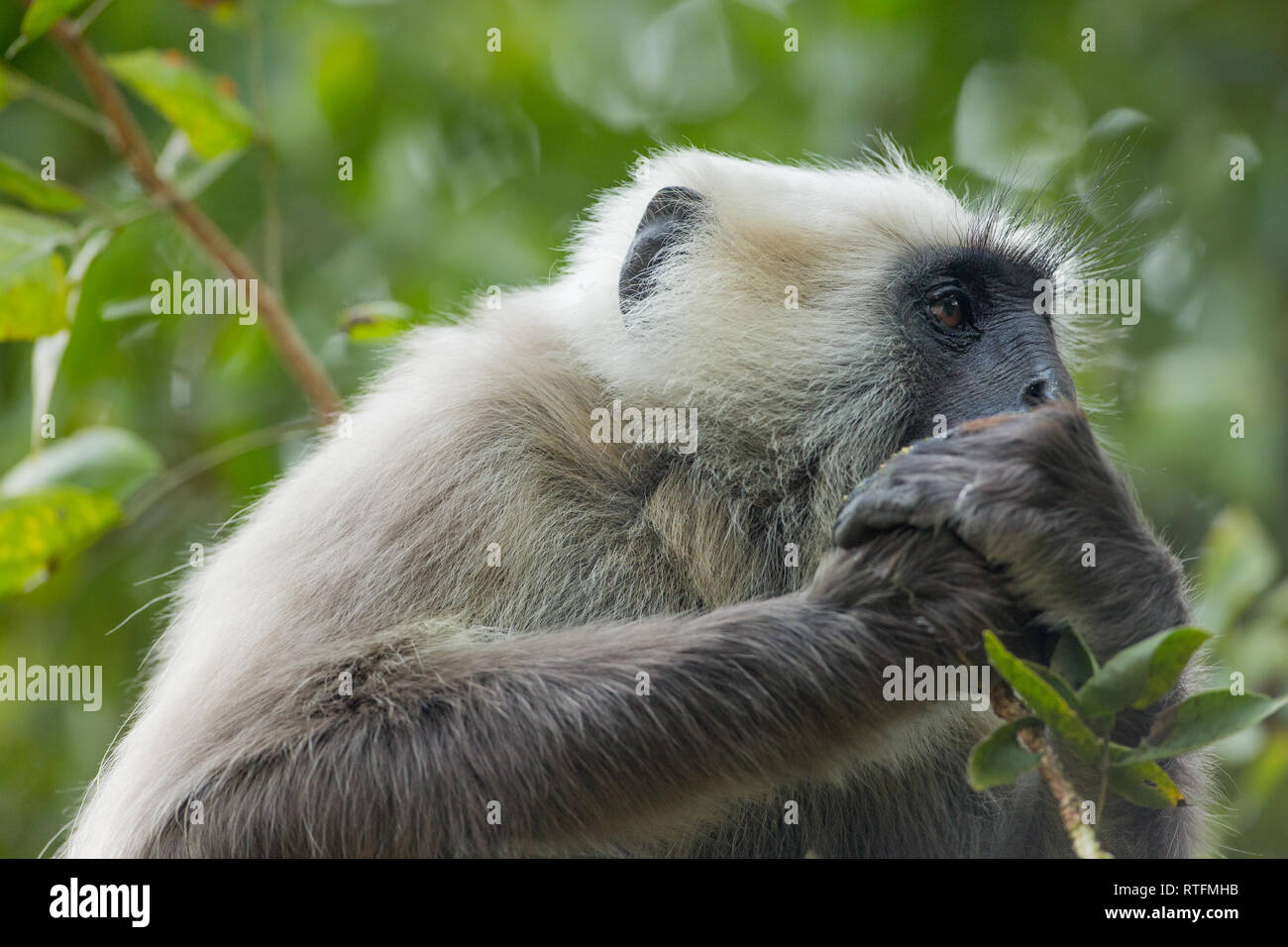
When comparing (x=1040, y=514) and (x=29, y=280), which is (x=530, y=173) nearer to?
(x=29, y=280)

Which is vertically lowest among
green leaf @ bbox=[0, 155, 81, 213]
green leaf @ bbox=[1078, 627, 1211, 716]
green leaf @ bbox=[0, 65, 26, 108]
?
green leaf @ bbox=[1078, 627, 1211, 716]

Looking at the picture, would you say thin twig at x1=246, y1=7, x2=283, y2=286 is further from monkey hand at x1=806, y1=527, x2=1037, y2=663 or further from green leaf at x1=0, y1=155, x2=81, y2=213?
monkey hand at x1=806, y1=527, x2=1037, y2=663

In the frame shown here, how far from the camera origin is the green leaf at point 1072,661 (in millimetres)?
3164

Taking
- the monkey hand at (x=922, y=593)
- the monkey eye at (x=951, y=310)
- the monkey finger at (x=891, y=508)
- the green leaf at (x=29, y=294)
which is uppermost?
the green leaf at (x=29, y=294)

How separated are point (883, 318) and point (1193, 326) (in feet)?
9.93

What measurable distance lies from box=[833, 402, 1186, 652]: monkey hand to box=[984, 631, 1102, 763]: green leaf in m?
0.52

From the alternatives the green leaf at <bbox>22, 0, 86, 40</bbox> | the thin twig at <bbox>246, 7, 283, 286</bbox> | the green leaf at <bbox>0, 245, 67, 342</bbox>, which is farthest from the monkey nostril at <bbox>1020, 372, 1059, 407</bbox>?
the green leaf at <bbox>22, 0, 86, 40</bbox>

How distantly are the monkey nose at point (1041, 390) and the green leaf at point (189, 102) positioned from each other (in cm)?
282

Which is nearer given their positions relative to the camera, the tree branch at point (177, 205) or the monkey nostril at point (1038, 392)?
the monkey nostril at point (1038, 392)

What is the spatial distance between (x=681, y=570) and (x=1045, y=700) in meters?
1.35

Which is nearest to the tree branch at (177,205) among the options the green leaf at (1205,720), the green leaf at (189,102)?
the green leaf at (189,102)

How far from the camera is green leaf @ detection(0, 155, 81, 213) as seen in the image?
429 centimetres

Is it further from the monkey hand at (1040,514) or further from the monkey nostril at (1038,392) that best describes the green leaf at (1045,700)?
the monkey nostril at (1038,392)
